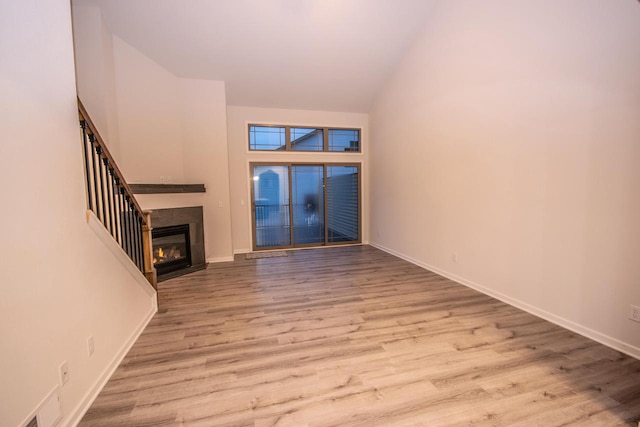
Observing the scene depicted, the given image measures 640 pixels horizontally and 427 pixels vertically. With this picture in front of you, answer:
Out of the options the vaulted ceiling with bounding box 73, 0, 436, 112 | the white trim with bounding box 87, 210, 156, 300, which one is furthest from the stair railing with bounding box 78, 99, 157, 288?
the vaulted ceiling with bounding box 73, 0, 436, 112

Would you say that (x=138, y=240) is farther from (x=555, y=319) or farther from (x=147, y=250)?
(x=555, y=319)

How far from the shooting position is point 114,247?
2137 millimetres

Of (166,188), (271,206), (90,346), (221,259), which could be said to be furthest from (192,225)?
(90,346)

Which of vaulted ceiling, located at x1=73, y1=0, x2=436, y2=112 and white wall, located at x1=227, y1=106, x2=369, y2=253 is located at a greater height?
vaulted ceiling, located at x1=73, y1=0, x2=436, y2=112

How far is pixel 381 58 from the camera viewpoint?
469 centimetres

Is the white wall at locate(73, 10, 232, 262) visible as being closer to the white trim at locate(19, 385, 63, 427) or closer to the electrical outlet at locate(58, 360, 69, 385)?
the electrical outlet at locate(58, 360, 69, 385)

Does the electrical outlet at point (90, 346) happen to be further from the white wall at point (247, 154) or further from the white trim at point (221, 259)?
the white wall at point (247, 154)

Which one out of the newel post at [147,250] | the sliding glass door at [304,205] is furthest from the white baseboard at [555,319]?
the newel post at [147,250]

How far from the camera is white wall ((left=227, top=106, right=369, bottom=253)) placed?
18.1 ft

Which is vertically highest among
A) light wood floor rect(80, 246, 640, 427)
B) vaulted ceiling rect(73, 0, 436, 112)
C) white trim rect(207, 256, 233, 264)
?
vaulted ceiling rect(73, 0, 436, 112)

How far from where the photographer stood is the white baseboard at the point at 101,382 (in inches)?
59.6

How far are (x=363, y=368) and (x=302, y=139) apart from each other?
5021 mm

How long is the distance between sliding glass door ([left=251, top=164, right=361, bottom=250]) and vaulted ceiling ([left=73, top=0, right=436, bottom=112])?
1.71m

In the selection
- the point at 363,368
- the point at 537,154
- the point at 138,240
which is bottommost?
the point at 363,368
